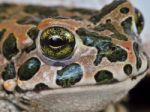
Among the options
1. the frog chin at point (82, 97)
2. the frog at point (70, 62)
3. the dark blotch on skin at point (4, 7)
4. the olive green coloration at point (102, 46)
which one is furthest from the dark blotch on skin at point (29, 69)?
the dark blotch on skin at point (4, 7)

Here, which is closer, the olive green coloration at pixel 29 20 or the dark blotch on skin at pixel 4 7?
the olive green coloration at pixel 29 20

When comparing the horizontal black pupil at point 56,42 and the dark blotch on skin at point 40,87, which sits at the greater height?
the horizontal black pupil at point 56,42

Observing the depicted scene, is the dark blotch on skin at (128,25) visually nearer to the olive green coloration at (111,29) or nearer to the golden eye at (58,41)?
the olive green coloration at (111,29)

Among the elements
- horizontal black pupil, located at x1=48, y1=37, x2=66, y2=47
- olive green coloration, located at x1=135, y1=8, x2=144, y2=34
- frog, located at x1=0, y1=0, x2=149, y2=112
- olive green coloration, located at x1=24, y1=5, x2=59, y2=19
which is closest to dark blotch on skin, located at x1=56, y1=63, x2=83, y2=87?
frog, located at x1=0, y1=0, x2=149, y2=112

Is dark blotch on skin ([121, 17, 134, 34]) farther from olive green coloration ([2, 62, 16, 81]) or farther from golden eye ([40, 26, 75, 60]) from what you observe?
olive green coloration ([2, 62, 16, 81])

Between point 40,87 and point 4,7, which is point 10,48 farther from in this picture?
point 4,7

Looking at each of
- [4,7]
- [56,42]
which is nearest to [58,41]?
[56,42]
